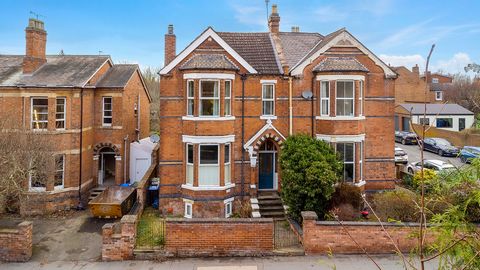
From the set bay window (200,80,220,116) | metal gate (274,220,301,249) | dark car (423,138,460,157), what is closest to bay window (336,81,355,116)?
bay window (200,80,220,116)

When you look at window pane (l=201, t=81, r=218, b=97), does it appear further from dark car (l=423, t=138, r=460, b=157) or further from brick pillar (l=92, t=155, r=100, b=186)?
dark car (l=423, t=138, r=460, b=157)

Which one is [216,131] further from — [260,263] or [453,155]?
[453,155]

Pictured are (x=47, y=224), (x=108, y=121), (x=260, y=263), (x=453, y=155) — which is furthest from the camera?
(x=453, y=155)

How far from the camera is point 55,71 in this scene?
2064 centimetres

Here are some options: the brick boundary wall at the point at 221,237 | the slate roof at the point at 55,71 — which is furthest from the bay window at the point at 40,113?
→ the brick boundary wall at the point at 221,237

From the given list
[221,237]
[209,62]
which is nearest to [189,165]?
[209,62]

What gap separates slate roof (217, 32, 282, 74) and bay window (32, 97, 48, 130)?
1095cm

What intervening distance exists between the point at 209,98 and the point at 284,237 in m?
7.51

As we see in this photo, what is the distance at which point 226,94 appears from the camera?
1775cm

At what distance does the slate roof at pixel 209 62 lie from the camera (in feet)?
56.3

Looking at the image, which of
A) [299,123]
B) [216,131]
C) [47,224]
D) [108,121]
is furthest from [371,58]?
[47,224]

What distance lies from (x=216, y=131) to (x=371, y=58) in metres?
9.34

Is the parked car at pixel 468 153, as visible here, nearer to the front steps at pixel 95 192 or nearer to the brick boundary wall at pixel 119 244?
the brick boundary wall at pixel 119 244

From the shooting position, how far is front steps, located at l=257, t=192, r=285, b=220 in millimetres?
17375
